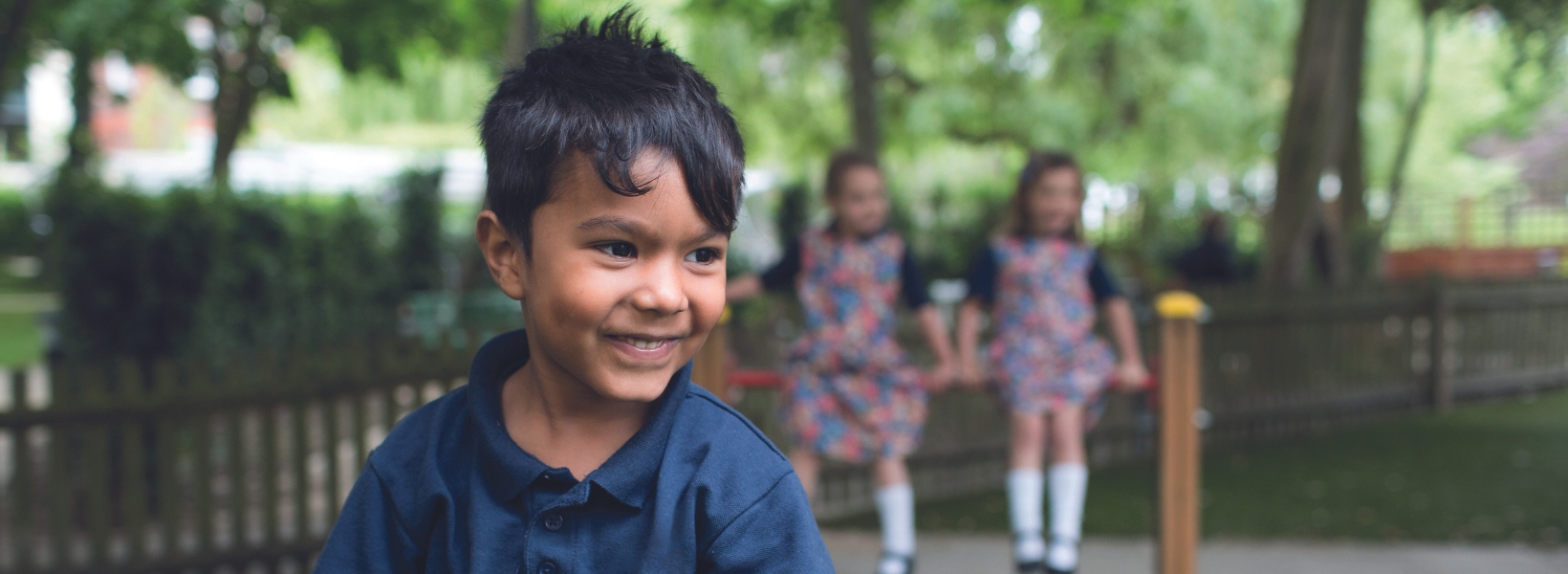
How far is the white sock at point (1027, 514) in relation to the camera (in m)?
3.76

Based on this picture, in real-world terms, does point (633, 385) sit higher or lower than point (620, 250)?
lower

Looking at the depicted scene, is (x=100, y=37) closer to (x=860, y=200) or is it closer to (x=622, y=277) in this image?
(x=860, y=200)

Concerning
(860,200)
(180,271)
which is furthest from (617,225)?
(180,271)

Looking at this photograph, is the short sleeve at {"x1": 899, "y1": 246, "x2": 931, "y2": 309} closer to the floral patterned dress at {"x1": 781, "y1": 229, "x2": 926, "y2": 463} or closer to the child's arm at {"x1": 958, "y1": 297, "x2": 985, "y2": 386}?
the floral patterned dress at {"x1": 781, "y1": 229, "x2": 926, "y2": 463}

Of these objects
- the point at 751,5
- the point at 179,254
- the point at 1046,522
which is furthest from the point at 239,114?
the point at 1046,522

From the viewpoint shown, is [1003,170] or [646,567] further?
[1003,170]

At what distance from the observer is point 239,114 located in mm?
8695

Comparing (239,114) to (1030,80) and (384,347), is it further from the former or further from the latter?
(1030,80)

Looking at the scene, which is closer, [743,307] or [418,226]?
[743,307]

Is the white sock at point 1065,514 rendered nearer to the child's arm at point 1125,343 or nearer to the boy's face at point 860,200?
the child's arm at point 1125,343

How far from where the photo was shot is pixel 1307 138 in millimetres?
8164

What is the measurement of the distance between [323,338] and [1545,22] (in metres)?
9.21

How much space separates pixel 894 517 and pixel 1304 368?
547 cm

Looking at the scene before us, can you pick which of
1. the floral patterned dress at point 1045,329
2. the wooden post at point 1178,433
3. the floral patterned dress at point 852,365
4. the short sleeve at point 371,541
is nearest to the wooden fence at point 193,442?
the floral patterned dress at point 852,365
